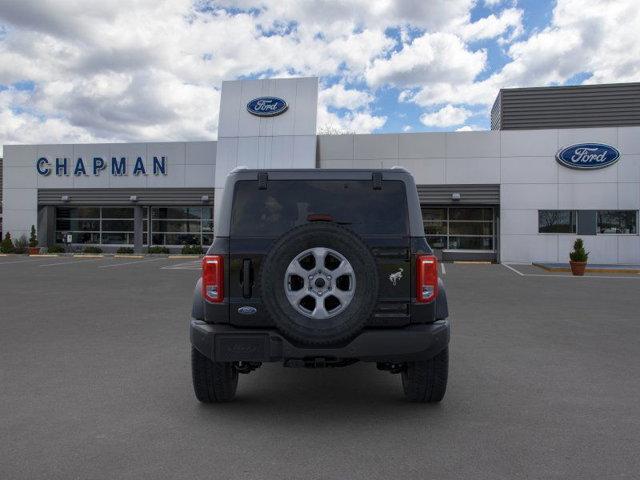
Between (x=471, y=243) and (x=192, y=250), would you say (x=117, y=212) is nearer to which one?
(x=192, y=250)

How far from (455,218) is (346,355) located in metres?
25.5

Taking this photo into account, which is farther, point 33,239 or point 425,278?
point 33,239

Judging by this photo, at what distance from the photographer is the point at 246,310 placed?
13.1ft

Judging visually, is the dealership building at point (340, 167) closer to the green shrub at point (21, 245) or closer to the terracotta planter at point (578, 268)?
the green shrub at point (21, 245)

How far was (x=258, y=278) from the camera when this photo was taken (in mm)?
3965

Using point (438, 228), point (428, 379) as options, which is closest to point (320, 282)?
point (428, 379)

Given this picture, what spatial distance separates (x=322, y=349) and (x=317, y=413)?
2.77 feet

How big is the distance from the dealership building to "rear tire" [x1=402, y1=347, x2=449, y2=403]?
2134 centimetres

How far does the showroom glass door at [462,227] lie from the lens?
1096 inches

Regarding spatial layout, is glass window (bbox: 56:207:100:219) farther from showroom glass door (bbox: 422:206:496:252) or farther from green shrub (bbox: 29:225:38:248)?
showroom glass door (bbox: 422:206:496:252)

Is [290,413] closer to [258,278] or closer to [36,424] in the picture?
[258,278]

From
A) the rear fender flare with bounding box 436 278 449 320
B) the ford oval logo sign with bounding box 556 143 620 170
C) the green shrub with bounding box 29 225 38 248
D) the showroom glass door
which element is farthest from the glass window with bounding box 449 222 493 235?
the rear fender flare with bounding box 436 278 449 320

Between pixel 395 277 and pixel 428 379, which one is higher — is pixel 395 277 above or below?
above

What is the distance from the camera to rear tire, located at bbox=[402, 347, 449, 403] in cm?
433
